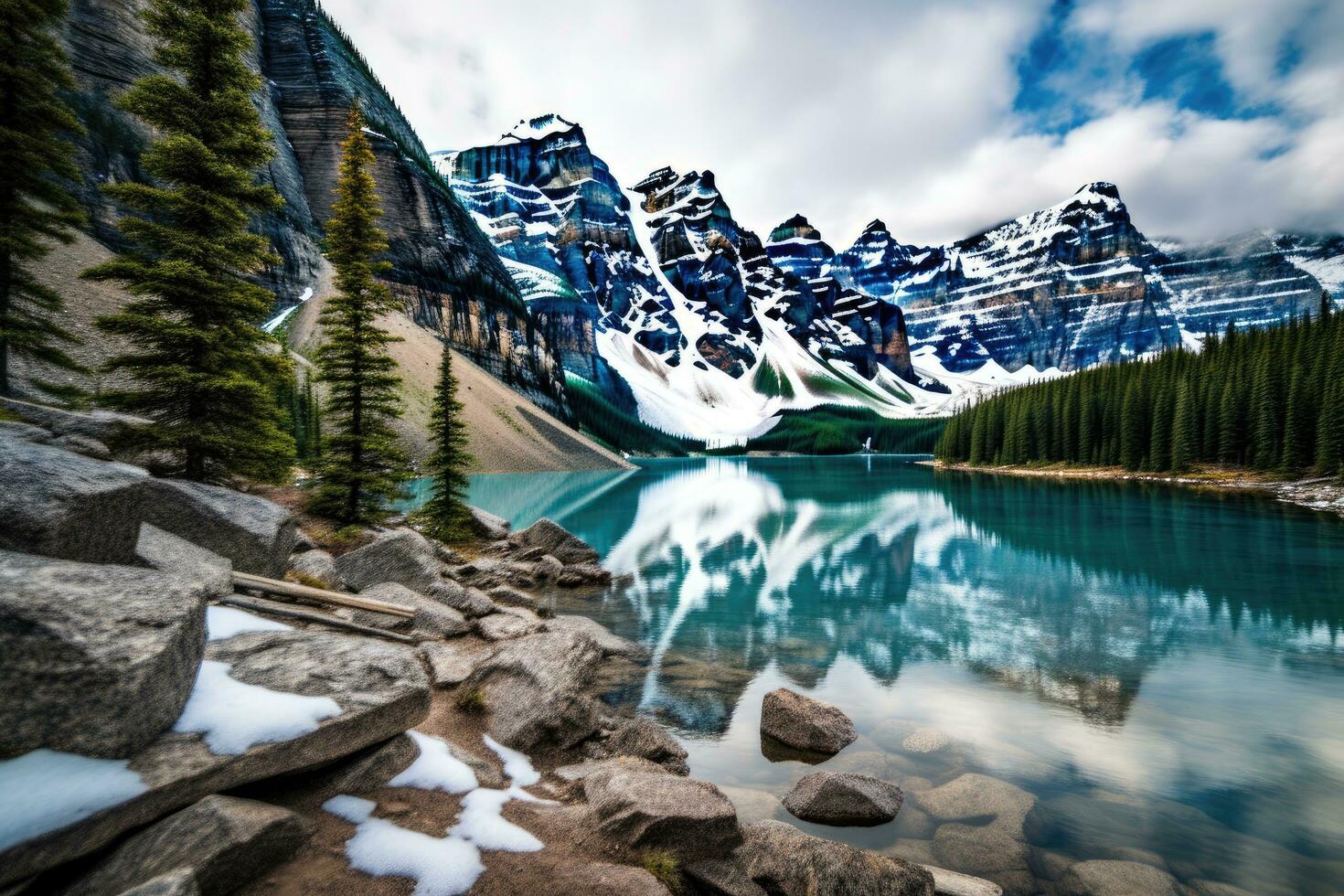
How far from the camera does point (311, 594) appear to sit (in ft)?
28.9

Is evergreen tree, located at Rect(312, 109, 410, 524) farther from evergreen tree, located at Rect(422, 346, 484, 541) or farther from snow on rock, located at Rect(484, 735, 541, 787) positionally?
snow on rock, located at Rect(484, 735, 541, 787)

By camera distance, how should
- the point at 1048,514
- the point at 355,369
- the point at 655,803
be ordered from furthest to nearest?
the point at 1048,514, the point at 355,369, the point at 655,803

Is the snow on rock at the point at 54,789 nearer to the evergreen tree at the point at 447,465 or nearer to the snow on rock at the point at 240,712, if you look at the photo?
the snow on rock at the point at 240,712

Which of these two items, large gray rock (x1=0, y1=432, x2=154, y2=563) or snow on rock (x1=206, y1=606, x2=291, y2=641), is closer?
large gray rock (x1=0, y1=432, x2=154, y2=563)

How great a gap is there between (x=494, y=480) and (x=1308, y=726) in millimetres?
67429

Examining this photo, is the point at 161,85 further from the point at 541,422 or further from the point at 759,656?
the point at 541,422

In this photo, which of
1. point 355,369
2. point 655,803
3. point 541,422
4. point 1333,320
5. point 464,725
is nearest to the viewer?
point 655,803

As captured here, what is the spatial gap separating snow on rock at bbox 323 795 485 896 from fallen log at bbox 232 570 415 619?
4666 millimetres

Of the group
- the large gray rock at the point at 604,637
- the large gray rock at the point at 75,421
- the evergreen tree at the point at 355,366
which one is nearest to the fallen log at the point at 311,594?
the large gray rock at the point at 604,637

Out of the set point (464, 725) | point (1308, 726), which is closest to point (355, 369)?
point (464, 725)

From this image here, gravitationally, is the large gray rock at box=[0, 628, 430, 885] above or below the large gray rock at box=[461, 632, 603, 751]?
above

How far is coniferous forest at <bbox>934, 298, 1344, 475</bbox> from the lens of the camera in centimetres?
5256

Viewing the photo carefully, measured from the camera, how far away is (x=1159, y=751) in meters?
9.55

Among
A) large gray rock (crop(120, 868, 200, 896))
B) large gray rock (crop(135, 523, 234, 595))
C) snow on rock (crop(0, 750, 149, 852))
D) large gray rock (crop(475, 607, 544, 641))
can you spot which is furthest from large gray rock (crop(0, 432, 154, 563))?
large gray rock (crop(475, 607, 544, 641))
